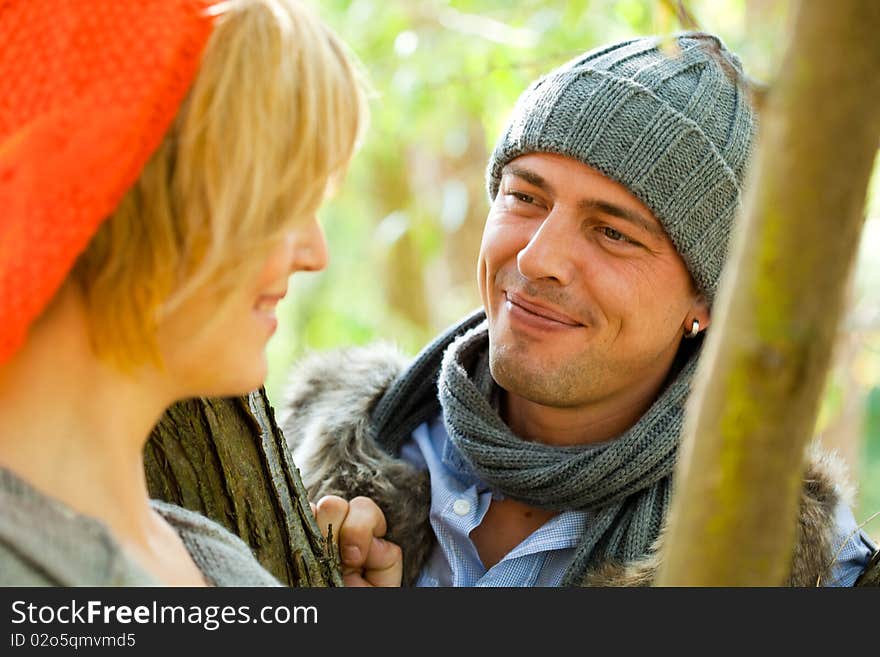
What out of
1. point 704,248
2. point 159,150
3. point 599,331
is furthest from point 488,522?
point 159,150

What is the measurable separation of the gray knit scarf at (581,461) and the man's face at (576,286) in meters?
0.11

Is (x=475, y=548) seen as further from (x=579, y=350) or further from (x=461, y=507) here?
(x=579, y=350)

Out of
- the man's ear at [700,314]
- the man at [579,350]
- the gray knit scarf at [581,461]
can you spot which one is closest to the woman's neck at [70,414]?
the man at [579,350]

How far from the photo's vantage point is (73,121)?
1.15m

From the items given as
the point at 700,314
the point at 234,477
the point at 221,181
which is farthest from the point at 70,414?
the point at 700,314

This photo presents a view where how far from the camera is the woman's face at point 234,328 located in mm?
1291

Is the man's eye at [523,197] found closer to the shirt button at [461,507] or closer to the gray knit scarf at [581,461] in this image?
the gray knit scarf at [581,461]

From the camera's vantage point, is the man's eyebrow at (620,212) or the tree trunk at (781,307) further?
the man's eyebrow at (620,212)

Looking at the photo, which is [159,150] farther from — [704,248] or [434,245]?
[434,245]

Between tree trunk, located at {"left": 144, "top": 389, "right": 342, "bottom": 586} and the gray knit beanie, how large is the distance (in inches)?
38.6

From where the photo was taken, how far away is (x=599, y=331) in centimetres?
252

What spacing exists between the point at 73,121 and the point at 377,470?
145 cm
